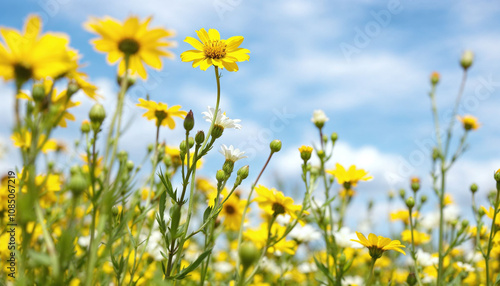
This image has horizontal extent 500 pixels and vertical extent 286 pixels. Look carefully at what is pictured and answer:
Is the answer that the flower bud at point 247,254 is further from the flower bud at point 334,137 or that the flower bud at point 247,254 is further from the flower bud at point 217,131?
the flower bud at point 334,137

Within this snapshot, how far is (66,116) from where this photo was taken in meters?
1.59

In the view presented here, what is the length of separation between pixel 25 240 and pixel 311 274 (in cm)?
396

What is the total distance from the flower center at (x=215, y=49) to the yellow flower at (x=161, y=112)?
1.49ft

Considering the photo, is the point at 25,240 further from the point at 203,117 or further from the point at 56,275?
the point at 203,117

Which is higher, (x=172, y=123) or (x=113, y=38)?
(x=172, y=123)

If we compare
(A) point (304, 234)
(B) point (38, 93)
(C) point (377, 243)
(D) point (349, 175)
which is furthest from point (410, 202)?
(B) point (38, 93)

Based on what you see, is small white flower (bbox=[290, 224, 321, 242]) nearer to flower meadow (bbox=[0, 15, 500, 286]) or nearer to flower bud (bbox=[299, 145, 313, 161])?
flower meadow (bbox=[0, 15, 500, 286])

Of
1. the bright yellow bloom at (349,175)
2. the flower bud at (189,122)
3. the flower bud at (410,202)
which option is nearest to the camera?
the flower bud at (189,122)

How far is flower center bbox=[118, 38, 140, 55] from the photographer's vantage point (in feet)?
3.92

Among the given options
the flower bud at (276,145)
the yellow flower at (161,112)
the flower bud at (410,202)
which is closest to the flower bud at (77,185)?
the yellow flower at (161,112)

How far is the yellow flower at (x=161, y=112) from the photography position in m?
1.98

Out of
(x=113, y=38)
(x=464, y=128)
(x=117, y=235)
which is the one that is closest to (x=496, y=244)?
(x=464, y=128)

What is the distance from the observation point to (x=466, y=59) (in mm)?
2775

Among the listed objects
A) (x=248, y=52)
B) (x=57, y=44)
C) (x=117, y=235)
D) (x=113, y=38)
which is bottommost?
(x=117, y=235)
